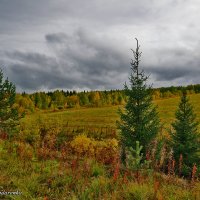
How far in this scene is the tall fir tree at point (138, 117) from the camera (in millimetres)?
20859

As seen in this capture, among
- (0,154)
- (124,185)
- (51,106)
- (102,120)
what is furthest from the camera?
(51,106)

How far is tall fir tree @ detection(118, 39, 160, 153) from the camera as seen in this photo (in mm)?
20859

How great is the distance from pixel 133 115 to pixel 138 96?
1255 millimetres

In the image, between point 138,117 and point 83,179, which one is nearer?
point 83,179

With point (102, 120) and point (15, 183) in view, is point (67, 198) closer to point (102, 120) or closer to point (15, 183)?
point (15, 183)

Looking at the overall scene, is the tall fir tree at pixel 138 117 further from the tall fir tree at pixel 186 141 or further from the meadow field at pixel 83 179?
the meadow field at pixel 83 179

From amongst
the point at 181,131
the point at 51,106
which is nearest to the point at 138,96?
the point at 181,131

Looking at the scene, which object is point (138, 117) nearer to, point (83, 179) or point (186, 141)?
point (186, 141)

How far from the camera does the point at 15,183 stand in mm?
7480

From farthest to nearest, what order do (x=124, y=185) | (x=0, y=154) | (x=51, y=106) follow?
(x=51, y=106) → (x=0, y=154) → (x=124, y=185)

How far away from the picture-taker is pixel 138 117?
858 inches

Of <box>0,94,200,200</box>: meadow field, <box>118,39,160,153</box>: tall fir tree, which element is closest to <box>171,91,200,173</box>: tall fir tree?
<box>118,39,160,153</box>: tall fir tree

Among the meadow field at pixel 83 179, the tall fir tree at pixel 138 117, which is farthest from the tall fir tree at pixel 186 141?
the meadow field at pixel 83 179

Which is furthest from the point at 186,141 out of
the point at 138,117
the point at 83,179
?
the point at 83,179
